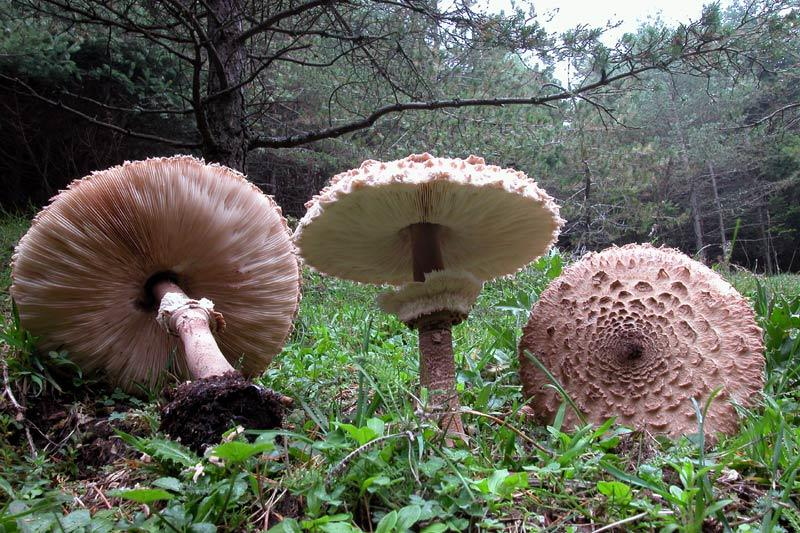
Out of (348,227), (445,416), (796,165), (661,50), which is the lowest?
(445,416)

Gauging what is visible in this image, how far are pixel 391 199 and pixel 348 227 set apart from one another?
12.4 inches

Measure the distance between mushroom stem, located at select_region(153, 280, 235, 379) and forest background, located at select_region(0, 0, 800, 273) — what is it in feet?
8.43

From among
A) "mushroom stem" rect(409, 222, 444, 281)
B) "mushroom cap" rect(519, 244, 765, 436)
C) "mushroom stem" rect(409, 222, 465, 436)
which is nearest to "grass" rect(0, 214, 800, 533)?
"mushroom cap" rect(519, 244, 765, 436)

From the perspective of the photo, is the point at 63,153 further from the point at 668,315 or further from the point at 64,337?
the point at 668,315

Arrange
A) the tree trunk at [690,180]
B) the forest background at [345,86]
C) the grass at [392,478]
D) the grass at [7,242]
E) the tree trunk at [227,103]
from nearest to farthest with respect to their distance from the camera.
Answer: the grass at [392,478] < the grass at [7,242] < the tree trunk at [227,103] < the forest background at [345,86] < the tree trunk at [690,180]

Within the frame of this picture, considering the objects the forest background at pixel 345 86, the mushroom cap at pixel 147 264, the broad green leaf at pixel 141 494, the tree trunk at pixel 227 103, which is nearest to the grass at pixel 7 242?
the forest background at pixel 345 86

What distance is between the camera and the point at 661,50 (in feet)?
18.7

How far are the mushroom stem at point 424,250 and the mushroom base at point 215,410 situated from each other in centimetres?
85

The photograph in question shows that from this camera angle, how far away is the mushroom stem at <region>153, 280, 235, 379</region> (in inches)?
85.4

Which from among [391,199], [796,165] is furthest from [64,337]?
[796,165]

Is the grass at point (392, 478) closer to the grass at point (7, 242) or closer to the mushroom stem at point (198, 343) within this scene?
the mushroom stem at point (198, 343)

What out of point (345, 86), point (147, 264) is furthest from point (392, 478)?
point (345, 86)

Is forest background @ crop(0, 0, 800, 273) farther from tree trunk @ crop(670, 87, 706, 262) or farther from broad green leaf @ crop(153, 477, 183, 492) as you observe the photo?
broad green leaf @ crop(153, 477, 183, 492)

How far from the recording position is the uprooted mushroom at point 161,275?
2.42m
